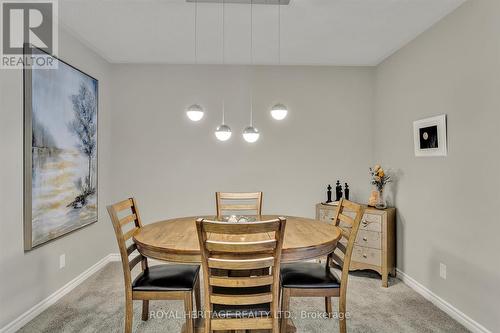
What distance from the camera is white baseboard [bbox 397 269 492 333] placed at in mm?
2264

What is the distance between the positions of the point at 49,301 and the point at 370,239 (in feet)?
10.4

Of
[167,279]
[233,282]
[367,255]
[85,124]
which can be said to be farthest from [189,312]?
[85,124]

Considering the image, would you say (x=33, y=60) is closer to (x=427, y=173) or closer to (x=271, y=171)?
(x=271, y=171)

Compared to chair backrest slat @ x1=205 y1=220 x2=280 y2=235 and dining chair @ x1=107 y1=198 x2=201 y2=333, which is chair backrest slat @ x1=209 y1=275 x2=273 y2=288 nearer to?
chair backrest slat @ x1=205 y1=220 x2=280 y2=235

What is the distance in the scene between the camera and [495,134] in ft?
6.91

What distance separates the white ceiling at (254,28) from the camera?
250 centimetres

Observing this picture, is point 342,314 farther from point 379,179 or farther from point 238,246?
point 379,179

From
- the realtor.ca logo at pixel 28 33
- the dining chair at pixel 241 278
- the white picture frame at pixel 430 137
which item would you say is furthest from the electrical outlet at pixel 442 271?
the realtor.ca logo at pixel 28 33

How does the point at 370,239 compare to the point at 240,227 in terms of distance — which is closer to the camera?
the point at 240,227

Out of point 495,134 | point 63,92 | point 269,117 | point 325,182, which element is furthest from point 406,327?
point 63,92

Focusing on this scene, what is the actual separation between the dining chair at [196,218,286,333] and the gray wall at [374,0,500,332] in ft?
5.40

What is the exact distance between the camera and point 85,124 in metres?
3.25

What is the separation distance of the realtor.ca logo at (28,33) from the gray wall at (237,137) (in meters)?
1.25

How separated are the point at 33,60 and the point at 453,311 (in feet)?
13.1
